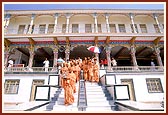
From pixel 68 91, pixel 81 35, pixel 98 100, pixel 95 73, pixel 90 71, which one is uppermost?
pixel 81 35

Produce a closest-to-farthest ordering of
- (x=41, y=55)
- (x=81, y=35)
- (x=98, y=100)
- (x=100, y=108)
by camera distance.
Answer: (x=100, y=108)
(x=98, y=100)
(x=81, y=35)
(x=41, y=55)

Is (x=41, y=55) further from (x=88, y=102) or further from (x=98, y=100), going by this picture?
(x=88, y=102)

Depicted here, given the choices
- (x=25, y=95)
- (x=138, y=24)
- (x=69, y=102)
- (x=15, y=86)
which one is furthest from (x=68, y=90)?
(x=138, y=24)

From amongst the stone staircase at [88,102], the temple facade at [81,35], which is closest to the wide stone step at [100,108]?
the stone staircase at [88,102]

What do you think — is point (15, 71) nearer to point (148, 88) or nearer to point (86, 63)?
point (86, 63)

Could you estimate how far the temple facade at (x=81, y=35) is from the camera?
18344mm

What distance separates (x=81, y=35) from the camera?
1825cm

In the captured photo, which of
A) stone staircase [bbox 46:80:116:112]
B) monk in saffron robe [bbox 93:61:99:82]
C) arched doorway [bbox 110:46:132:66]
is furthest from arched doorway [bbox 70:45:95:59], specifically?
stone staircase [bbox 46:80:116:112]

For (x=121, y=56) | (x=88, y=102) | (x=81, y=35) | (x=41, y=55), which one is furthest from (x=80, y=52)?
(x=88, y=102)

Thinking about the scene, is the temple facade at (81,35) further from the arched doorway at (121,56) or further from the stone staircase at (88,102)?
the stone staircase at (88,102)

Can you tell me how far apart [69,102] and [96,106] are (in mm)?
1300

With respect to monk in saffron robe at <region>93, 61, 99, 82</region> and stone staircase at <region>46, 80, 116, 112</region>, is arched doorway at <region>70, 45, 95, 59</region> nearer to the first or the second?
monk in saffron robe at <region>93, 61, 99, 82</region>

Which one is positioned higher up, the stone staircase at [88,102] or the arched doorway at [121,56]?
the arched doorway at [121,56]

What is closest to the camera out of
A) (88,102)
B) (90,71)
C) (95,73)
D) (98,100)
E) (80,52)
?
(88,102)
